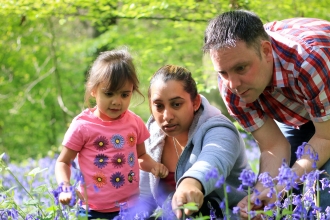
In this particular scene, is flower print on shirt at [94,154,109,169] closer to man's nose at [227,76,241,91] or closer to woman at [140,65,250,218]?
woman at [140,65,250,218]

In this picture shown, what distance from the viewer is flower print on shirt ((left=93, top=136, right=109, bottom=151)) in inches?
117

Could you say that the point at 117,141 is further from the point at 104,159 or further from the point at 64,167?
the point at 64,167

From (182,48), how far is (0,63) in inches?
184

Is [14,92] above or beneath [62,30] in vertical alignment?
beneath

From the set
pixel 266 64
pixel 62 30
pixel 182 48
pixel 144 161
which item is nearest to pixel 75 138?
pixel 144 161

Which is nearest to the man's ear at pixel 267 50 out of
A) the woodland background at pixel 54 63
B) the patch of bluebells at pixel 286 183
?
the patch of bluebells at pixel 286 183

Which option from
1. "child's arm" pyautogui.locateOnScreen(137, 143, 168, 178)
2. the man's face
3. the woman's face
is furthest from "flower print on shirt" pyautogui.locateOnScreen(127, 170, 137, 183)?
the man's face

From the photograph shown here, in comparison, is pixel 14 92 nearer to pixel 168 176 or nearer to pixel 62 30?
pixel 62 30

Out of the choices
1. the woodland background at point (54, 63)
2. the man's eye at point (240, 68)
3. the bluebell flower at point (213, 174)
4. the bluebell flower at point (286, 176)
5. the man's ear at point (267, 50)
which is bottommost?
the woodland background at point (54, 63)

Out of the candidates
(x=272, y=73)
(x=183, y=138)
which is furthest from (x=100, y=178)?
(x=272, y=73)

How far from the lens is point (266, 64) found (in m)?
2.70

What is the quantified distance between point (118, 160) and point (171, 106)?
18.5 inches

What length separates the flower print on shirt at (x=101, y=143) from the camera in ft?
9.74

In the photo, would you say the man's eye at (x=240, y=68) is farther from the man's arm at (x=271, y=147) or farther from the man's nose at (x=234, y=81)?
the man's arm at (x=271, y=147)
